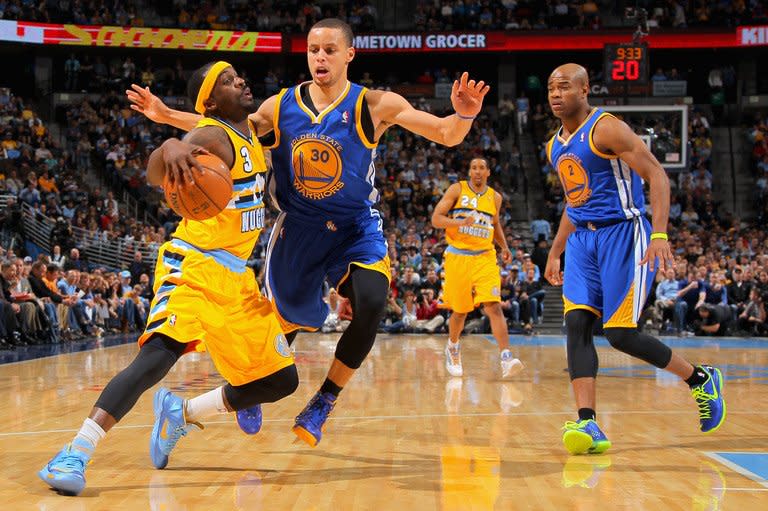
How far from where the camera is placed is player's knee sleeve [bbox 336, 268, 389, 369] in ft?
15.7

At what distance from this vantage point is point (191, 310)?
13.8ft

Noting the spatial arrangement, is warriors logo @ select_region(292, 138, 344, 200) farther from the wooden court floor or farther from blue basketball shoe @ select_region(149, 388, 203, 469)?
the wooden court floor

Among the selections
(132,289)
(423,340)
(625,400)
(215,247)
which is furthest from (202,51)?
(215,247)

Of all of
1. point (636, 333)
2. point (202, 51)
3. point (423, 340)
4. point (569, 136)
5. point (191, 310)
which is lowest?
point (423, 340)

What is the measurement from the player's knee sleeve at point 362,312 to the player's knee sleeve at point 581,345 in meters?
1.19

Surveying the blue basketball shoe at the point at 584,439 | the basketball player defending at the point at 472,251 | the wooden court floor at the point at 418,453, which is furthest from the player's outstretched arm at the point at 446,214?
the blue basketball shoe at the point at 584,439

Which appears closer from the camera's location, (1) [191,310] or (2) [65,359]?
(1) [191,310]

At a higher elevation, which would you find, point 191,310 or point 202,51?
point 202,51

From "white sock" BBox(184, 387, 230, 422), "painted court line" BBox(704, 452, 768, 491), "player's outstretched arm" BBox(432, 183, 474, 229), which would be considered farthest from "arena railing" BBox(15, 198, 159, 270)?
"painted court line" BBox(704, 452, 768, 491)

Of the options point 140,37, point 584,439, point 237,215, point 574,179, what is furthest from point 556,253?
point 140,37

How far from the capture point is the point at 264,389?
448cm

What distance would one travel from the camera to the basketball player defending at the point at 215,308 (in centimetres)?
417

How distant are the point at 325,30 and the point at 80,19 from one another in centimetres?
2432

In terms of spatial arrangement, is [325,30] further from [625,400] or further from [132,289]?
[132,289]
